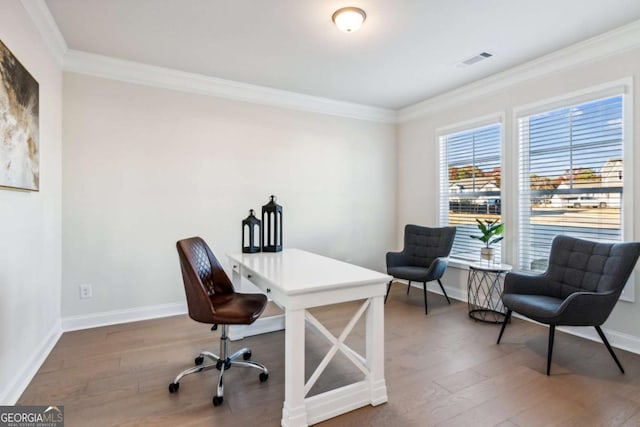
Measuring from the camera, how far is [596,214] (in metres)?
2.90

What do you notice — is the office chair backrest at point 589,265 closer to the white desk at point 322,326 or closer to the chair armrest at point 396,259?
the chair armrest at point 396,259

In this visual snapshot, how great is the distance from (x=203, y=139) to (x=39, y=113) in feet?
4.75

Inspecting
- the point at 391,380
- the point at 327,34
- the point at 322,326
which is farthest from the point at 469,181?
the point at 322,326

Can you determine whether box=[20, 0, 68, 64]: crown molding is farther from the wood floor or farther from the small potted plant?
the small potted plant

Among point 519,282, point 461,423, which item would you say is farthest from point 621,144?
point 461,423

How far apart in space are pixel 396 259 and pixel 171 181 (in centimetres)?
276

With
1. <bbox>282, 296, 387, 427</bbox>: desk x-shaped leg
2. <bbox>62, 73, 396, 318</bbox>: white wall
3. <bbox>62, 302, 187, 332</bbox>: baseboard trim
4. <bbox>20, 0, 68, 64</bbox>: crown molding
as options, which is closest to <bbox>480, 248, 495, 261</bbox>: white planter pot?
<bbox>62, 73, 396, 318</bbox>: white wall

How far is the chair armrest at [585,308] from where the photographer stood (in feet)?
7.39

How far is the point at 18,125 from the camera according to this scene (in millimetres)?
1957

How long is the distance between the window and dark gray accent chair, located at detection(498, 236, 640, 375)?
89 centimetres

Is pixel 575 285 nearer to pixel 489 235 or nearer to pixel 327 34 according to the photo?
pixel 489 235

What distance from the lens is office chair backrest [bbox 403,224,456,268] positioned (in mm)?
3916

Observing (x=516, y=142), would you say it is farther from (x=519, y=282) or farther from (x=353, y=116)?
(x=353, y=116)

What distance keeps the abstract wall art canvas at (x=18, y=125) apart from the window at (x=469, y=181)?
13.5ft
